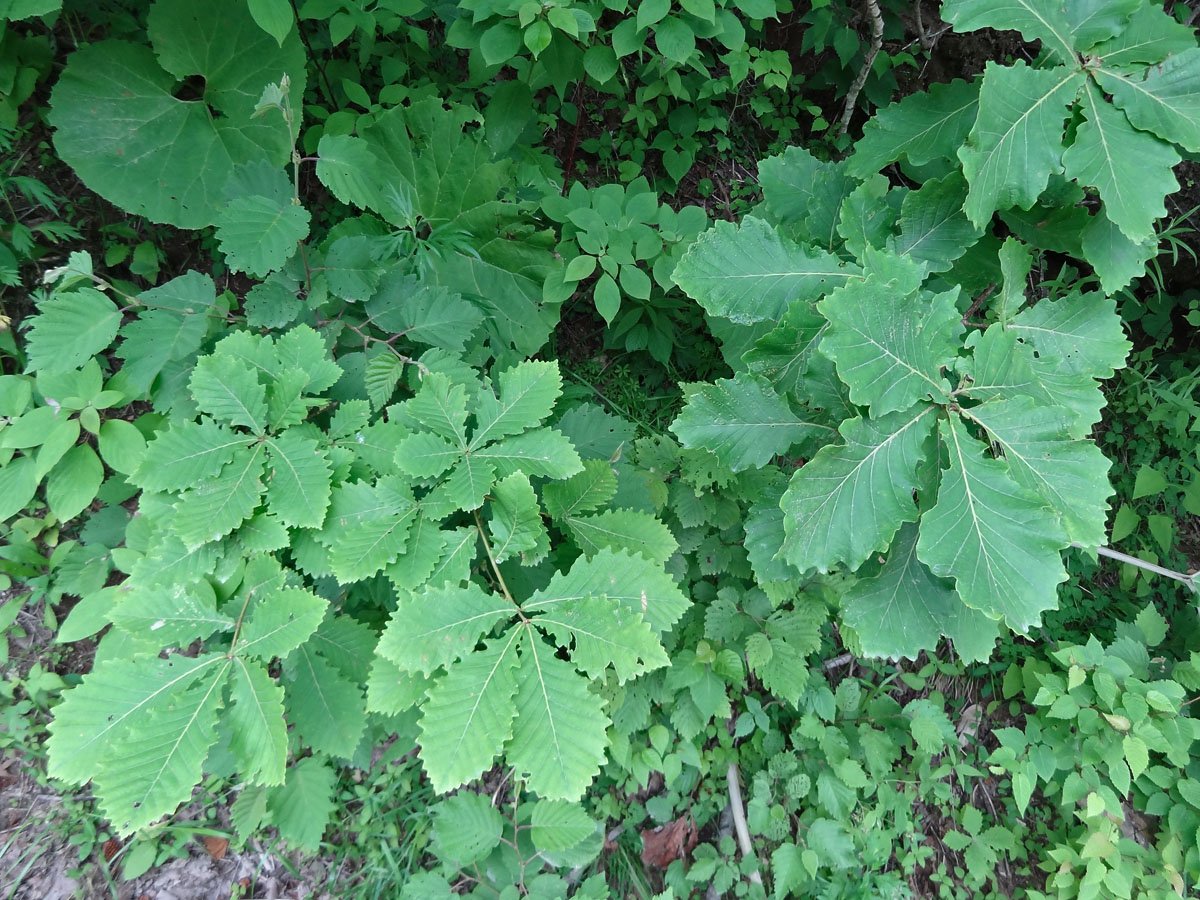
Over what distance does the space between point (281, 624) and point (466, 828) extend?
1.28 m

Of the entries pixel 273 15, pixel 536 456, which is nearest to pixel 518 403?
pixel 536 456

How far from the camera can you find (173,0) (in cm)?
206

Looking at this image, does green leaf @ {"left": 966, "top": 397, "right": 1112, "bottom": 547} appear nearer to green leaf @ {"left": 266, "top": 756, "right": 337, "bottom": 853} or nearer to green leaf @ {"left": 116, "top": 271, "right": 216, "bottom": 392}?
green leaf @ {"left": 266, "top": 756, "right": 337, "bottom": 853}

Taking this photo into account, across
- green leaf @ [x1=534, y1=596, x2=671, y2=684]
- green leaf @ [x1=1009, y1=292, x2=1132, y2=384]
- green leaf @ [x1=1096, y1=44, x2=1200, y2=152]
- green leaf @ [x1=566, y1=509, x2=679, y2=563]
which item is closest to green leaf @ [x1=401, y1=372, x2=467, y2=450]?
green leaf @ [x1=566, y1=509, x2=679, y2=563]

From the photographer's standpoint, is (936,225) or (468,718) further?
(936,225)

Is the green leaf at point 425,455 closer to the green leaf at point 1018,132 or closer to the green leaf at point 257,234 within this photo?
the green leaf at point 257,234

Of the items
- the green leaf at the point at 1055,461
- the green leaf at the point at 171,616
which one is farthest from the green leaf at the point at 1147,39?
the green leaf at the point at 171,616

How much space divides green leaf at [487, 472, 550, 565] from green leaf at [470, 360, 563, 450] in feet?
0.46

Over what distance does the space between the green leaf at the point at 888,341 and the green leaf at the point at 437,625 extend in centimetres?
82

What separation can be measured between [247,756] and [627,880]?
172 cm

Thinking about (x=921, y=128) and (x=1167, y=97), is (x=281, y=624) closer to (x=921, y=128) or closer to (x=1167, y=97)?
(x=921, y=128)

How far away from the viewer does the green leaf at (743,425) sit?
1466 millimetres

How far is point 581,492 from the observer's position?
1.58 m

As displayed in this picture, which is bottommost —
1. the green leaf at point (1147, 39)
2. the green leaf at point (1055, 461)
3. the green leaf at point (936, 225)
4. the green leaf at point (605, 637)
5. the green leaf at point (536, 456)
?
the green leaf at point (605, 637)
